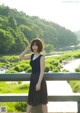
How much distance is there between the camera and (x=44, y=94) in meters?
4.00

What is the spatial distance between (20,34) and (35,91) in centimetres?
8175

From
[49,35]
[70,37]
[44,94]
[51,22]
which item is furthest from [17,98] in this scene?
[51,22]

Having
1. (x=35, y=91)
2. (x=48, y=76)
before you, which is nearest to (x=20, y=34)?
(x=35, y=91)

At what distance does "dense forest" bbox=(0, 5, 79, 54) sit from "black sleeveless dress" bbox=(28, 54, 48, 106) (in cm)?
7034

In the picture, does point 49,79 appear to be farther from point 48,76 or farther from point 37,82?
point 37,82

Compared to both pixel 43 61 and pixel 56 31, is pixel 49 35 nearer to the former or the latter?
pixel 56 31

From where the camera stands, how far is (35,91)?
4035 millimetres

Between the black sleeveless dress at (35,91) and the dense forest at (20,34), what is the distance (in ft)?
231

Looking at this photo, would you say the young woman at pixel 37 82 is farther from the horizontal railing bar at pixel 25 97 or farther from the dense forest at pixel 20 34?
the dense forest at pixel 20 34

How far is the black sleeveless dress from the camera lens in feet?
13.1

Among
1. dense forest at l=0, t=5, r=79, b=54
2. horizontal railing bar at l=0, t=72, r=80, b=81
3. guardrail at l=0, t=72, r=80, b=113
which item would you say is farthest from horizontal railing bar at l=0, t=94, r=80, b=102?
dense forest at l=0, t=5, r=79, b=54

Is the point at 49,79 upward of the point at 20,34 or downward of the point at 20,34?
upward

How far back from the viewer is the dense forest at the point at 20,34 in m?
75.9

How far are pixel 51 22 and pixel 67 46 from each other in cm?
2313
